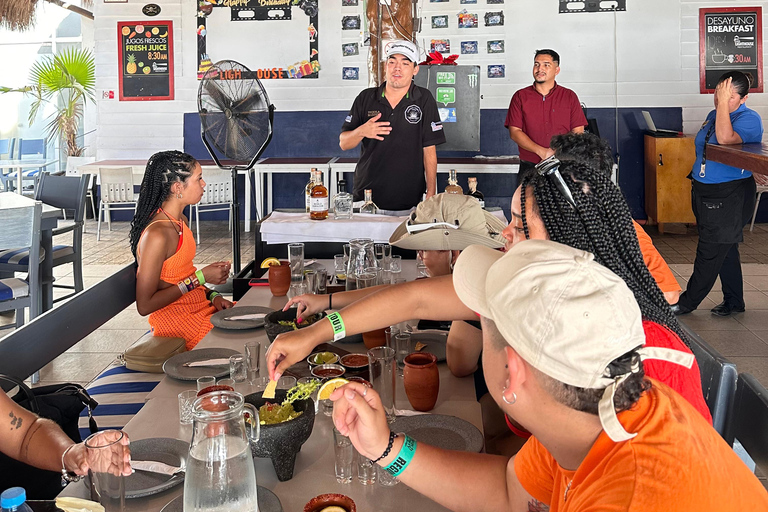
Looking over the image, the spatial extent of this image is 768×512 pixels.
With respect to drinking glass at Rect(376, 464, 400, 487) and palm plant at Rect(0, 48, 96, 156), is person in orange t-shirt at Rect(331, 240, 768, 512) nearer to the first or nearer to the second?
drinking glass at Rect(376, 464, 400, 487)

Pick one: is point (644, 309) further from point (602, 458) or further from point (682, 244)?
point (682, 244)

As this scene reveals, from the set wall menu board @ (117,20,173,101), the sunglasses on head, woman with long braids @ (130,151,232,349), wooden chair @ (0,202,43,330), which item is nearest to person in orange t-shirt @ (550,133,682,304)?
the sunglasses on head

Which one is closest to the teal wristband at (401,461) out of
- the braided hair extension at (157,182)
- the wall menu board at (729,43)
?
the braided hair extension at (157,182)

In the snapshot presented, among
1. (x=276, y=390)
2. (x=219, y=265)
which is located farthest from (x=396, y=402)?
(x=219, y=265)

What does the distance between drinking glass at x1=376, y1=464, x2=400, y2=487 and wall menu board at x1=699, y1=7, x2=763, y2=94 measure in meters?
8.06

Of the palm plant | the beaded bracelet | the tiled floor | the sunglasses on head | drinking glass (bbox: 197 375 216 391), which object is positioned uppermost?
the palm plant

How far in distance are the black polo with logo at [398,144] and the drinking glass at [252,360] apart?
260 centimetres

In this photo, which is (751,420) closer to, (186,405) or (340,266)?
(186,405)

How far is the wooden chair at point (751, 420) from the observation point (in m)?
1.50

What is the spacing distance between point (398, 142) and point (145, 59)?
18.1 ft

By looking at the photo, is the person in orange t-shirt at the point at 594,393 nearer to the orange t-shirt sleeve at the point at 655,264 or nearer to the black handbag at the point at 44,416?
the black handbag at the point at 44,416

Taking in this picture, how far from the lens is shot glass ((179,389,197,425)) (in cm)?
169

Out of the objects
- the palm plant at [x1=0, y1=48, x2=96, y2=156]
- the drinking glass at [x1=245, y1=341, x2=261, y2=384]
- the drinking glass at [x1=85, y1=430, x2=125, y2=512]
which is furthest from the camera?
the palm plant at [x1=0, y1=48, x2=96, y2=156]

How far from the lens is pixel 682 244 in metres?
7.53
